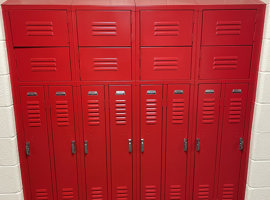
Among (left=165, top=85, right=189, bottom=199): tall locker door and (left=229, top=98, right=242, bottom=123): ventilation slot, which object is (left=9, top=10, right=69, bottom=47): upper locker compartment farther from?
(left=229, top=98, right=242, bottom=123): ventilation slot

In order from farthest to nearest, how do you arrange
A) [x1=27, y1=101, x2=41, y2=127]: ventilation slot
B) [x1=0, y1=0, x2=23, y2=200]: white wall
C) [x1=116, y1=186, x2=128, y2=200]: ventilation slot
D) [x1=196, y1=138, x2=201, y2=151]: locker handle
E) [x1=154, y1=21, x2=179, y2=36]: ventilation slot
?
[x1=116, y1=186, x2=128, y2=200]: ventilation slot → [x1=196, y1=138, x2=201, y2=151]: locker handle → [x1=27, y1=101, x2=41, y2=127]: ventilation slot → [x1=154, y1=21, x2=179, y2=36]: ventilation slot → [x1=0, y1=0, x2=23, y2=200]: white wall

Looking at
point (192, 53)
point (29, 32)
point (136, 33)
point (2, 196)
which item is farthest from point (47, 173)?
point (192, 53)

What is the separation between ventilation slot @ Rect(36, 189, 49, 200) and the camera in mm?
2348

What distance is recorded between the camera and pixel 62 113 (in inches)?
86.1

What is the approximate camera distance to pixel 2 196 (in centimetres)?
216

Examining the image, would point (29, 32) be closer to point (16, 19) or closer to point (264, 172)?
point (16, 19)

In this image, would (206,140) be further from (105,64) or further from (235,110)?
(105,64)

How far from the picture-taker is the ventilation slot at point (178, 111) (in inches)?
87.3

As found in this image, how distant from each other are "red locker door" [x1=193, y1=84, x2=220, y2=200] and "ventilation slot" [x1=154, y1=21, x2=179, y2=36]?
0.52 m

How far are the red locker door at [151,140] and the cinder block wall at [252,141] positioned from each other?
0.82 meters

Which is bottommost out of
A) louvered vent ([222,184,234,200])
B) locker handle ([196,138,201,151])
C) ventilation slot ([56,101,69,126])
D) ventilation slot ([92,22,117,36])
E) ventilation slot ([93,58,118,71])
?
louvered vent ([222,184,234,200])

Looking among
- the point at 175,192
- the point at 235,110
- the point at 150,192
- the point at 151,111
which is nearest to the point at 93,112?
the point at 151,111

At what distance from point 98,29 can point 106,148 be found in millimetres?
1037

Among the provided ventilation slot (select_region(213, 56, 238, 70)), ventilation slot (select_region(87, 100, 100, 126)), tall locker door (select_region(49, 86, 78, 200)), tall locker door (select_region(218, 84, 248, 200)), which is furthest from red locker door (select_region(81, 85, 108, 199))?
→ tall locker door (select_region(218, 84, 248, 200))
